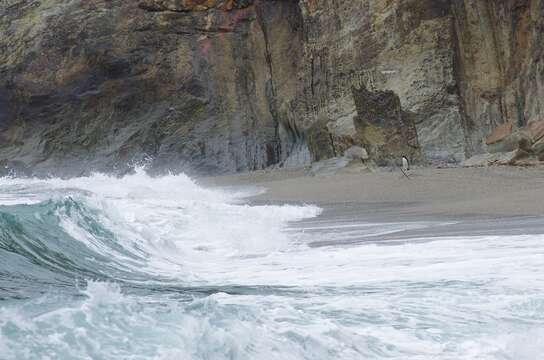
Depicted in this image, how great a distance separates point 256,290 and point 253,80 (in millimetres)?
23384

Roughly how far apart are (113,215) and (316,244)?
2585 millimetres

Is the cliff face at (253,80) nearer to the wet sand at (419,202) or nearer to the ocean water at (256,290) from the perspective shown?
the wet sand at (419,202)

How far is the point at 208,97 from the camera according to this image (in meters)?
28.4

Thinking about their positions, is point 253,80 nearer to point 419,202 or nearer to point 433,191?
point 433,191

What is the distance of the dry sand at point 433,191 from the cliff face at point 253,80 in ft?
11.5

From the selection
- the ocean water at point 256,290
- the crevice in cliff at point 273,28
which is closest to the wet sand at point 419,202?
the ocean water at point 256,290

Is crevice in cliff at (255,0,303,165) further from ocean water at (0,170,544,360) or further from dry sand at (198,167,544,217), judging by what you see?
ocean water at (0,170,544,360)

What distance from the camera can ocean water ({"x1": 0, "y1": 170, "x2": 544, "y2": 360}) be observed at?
377 centimetres

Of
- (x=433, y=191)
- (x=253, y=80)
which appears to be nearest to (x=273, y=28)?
(x=253, y=80)

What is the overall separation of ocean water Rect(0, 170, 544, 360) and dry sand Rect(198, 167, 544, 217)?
1.47m

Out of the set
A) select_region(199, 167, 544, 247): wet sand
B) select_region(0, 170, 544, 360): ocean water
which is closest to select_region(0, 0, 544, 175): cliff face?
select_region(199, 167, 544, 247): wet sand

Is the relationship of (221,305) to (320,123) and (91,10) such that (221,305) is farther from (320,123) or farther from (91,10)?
(91,10)

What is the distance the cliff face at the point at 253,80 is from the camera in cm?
2014

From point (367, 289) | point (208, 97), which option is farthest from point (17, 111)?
point (367, 289)
